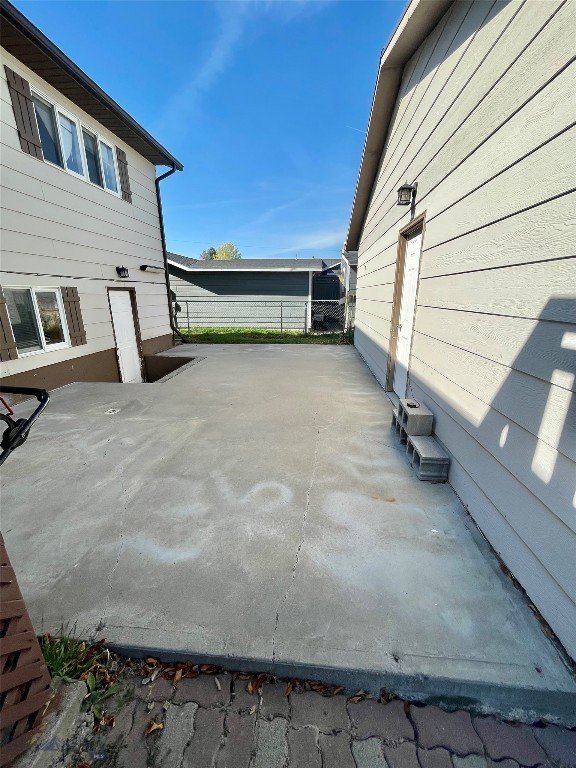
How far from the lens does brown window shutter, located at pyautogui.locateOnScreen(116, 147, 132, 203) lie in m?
6.26

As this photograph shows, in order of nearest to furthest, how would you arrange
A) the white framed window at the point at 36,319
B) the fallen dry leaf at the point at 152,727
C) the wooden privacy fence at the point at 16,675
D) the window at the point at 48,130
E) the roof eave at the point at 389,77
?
the wooden privacy fence at the point at 16,675 < the fallen dry leaf at the point at 152,727 < the roof eave at the point at 389,77 < the white framed window at the point at 36,319 < the window at the point at 48,130

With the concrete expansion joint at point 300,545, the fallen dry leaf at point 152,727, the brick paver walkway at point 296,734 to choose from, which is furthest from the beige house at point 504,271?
the fallen dry leaf at point 152,727

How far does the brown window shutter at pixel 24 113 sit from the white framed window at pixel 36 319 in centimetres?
186

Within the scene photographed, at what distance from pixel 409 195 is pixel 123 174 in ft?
19.6

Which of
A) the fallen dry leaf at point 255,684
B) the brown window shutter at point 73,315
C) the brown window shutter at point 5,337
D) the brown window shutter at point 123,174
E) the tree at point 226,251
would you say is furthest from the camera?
the tree at point 226,251

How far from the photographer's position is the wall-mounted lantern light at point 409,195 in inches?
136

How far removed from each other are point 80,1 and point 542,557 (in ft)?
23.4

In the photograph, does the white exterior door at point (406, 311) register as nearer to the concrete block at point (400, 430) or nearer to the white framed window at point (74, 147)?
the concrete block at point (400, 430)

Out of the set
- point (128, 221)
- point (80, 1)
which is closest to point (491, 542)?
point (80, 1)

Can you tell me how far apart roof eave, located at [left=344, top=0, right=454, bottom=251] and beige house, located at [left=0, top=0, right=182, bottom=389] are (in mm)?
4191

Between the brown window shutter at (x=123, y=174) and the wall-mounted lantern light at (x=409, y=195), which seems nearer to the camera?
the wall-mounted lantern light at (x=409, y=195)

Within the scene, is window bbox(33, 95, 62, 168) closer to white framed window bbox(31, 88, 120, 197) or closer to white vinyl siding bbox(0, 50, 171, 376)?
white framed window bbox(31, 88, 120, 197)

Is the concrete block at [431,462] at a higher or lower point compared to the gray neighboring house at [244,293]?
lower

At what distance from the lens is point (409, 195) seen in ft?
11.6
